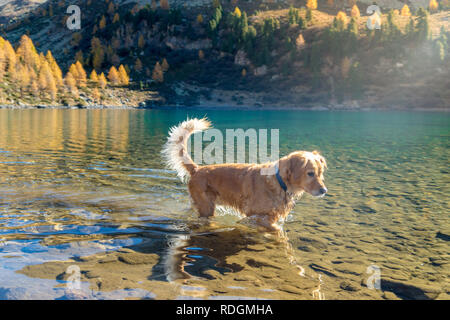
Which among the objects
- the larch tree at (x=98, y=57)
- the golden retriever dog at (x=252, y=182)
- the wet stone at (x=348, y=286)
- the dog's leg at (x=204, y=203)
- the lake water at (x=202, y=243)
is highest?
the larch tree at (x=98, y=57)

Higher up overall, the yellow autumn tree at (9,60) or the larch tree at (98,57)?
the larch tree at (98,57)

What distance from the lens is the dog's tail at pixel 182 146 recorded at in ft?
29.3

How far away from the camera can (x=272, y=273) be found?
6043 millimetres

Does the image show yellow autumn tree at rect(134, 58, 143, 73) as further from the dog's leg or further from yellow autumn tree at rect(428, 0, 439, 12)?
the dog's leg

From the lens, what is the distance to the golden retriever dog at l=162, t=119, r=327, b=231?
7.60 m

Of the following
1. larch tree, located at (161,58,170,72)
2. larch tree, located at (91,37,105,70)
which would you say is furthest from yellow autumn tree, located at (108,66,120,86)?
larch tree, located at (91,37,105,70)

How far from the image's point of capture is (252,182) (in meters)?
8.15

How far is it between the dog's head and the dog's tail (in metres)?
2.56

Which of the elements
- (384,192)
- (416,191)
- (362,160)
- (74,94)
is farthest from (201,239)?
(74,94)

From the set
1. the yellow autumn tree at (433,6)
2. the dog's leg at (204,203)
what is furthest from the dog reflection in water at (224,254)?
the yellow autumn tree at (433,6)

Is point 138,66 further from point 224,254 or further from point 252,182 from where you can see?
point 224,254

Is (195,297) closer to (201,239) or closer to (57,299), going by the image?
(57,299)

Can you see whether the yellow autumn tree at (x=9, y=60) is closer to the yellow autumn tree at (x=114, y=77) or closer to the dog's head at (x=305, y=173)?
the yellow autumn tree at (x=114, y=77)

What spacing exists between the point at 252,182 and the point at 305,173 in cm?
133
